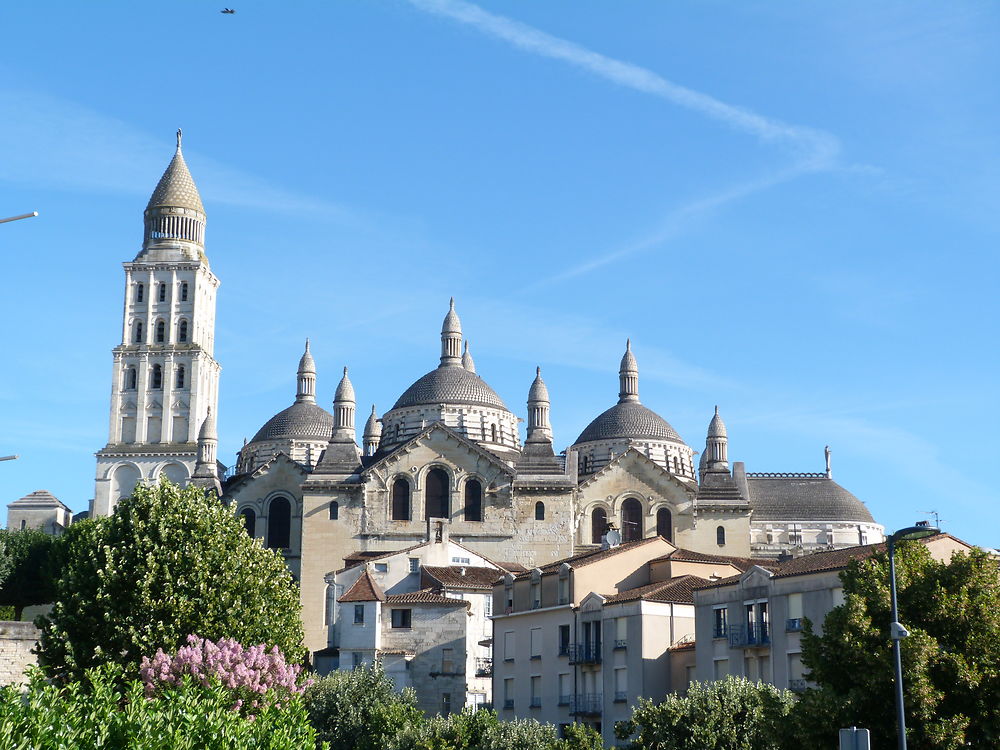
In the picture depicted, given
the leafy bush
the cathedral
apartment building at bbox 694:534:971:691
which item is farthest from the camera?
the cathedral

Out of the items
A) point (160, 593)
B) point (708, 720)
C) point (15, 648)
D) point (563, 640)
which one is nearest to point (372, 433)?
point (15, 648)

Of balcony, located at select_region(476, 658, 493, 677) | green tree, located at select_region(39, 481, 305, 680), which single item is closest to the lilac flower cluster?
green tree, located at select_region(39, 481, 305, 680)

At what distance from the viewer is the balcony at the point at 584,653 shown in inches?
1969

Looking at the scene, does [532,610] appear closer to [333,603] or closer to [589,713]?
[589,713]

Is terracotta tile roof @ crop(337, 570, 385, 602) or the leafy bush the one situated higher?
terracotta tile roof @ crop(337, 570, 385, 602)

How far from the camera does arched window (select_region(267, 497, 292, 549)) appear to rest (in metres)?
89.7

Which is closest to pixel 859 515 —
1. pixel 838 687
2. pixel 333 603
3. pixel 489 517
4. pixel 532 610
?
pixel 489 517

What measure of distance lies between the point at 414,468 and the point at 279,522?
34.9 ft

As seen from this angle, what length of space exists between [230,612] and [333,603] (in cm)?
3113

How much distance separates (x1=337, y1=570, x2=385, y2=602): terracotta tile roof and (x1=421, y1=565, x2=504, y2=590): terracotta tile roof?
3481mm

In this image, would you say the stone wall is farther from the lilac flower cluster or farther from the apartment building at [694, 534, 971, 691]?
the apartment building at [694, 534, 971, 691]

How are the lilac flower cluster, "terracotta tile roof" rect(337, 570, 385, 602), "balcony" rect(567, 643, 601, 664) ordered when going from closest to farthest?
the lilac flower cluster
"balcony" rect(567, 643, 601, 664)
"terracotta tile roof" rect(337, 570, 385, 602)

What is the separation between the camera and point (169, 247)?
118812 millimetres

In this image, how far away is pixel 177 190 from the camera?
398ft
